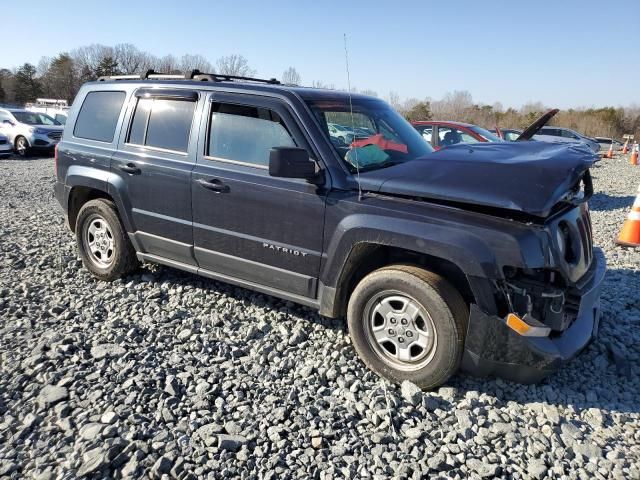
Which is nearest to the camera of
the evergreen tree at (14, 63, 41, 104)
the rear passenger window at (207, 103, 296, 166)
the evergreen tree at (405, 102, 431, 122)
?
the rear passenger window at (207, 103, 296, 166)

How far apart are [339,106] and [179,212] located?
1.65 meters

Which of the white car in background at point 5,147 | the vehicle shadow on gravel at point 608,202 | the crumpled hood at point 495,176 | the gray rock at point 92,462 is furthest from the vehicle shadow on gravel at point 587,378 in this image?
the white car in background at point 5,147

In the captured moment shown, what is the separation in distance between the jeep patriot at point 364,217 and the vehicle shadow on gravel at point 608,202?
7.83 meters

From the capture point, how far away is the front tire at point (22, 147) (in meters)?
17.0

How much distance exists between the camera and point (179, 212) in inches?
168

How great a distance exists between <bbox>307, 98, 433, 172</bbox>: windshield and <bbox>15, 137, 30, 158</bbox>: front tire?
1648 cm

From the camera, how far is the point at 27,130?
56.1 ft

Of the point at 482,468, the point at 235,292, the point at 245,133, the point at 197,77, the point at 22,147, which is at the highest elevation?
the point at 197,77

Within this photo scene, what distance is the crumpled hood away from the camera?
9.59 feet

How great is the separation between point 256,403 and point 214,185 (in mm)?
1784

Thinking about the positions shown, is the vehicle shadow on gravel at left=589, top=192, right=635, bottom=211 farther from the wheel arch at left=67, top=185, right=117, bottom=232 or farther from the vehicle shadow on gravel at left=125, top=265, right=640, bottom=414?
the wheel arch at left=67, top=185, right=117, bottom=232

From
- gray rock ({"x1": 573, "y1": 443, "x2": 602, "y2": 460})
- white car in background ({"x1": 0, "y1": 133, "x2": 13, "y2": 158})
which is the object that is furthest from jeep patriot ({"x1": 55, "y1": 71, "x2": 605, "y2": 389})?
white car in background ({"x1": 0, "y1": 133, "x2": 13, "y2": 158})

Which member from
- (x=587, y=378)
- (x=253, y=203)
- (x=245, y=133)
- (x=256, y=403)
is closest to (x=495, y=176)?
(x=587, y=378)

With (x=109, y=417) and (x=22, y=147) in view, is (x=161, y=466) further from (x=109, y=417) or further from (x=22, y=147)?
(x=22, y=147)
